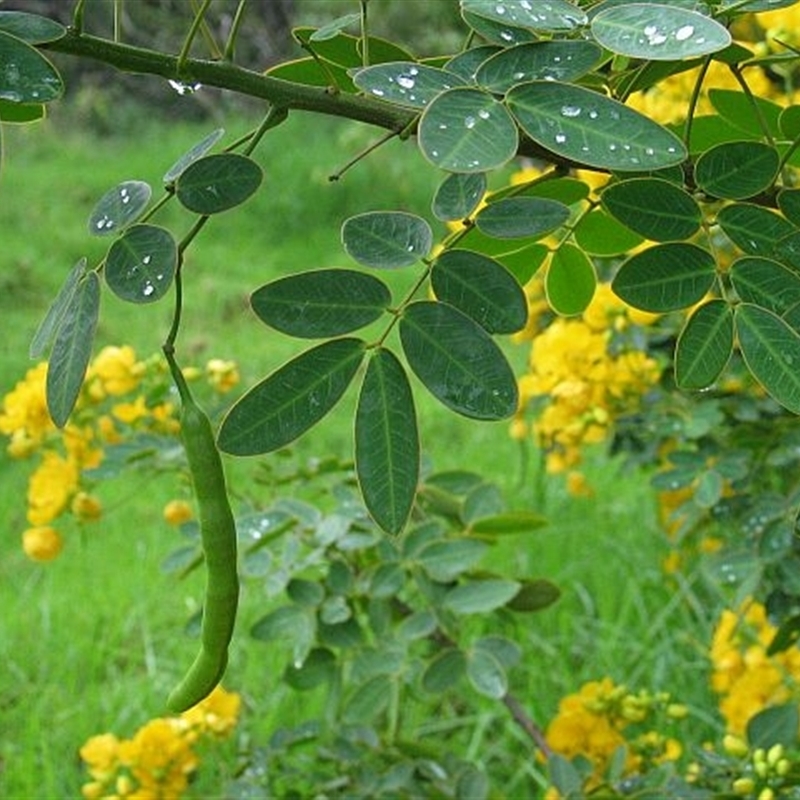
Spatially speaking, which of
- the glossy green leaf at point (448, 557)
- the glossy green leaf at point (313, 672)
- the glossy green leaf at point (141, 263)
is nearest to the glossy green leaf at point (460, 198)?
the glossy green leaf at point (141, 263)

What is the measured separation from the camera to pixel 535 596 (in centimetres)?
125

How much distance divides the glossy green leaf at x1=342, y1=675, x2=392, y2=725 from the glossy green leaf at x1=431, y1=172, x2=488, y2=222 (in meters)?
0.65

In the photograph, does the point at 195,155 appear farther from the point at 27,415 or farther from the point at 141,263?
the point at 27,415

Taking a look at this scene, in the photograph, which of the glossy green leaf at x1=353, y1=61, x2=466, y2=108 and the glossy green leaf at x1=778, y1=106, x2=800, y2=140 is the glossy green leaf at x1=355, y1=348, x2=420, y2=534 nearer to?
the glossy green leaf at x1=353, y1=61, x2=466, y2=108

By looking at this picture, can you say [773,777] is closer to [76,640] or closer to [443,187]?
[443,187]

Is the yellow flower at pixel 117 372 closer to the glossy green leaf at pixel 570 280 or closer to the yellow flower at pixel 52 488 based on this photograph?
the yellow flower at pixel 52 488

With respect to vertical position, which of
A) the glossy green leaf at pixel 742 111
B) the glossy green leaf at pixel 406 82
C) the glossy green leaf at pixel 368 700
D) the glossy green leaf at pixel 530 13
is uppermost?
the glossy green leaf at pixel 530 13

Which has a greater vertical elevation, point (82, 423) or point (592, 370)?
point (592, 370)

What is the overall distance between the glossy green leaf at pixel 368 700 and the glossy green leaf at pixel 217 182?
653mm

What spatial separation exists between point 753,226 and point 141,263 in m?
0.27

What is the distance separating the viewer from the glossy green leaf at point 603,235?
2.50 feet

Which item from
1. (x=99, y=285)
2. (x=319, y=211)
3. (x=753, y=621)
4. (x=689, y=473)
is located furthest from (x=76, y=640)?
(x=319, y=211)

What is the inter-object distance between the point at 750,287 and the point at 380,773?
28.2 inches

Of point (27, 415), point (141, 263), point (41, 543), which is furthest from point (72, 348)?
point (41, 543)
